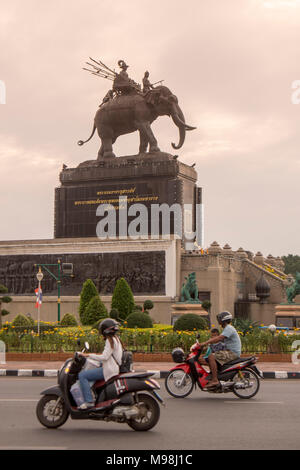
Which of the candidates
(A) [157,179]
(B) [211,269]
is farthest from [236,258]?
(A) [157,179]

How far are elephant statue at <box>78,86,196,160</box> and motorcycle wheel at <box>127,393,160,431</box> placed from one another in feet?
118

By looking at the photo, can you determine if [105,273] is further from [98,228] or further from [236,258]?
[236,258]

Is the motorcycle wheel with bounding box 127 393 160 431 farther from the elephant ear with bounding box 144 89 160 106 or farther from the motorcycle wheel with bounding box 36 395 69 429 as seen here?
the elephant ear with bounding box 144 89 160 106

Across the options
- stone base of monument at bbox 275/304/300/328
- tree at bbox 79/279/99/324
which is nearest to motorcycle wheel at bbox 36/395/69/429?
tree at bbox 79/279/99/324

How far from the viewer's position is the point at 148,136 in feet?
148

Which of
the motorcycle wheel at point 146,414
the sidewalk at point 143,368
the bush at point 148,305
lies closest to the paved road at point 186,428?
the motorcycle wheel at point 146,414

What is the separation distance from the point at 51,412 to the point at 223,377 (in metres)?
4.39

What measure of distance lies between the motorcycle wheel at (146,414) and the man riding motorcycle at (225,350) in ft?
11.7

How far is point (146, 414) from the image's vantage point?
986 centimetres

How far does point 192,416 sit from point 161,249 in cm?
3007

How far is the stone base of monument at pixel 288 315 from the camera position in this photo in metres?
39.5

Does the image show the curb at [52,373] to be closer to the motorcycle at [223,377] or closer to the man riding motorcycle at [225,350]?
the motorcycle at [223,377]

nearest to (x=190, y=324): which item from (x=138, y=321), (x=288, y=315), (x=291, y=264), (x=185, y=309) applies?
(x=138, y=321)

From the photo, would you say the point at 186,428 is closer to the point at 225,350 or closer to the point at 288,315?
the point at 225,350
